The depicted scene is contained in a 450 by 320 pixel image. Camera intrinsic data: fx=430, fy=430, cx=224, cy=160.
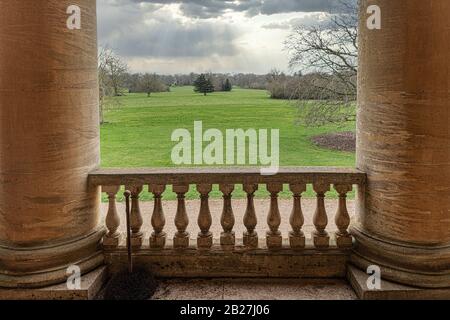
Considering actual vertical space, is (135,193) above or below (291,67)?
below

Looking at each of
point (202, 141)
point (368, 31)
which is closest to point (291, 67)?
point (202, 141)

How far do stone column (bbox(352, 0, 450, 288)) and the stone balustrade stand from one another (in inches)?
17.2

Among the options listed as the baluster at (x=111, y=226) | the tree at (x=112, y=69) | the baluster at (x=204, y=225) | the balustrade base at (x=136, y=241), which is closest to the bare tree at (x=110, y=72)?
the tree at (x=112, y=69)

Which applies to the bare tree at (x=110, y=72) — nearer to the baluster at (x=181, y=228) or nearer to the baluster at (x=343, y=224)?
the baluster at (x=181, y=228)

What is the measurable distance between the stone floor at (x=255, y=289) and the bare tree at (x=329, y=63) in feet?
55.1

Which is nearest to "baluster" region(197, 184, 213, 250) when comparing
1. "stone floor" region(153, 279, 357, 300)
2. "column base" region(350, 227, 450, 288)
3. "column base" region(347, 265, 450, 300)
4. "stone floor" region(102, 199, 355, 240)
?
"stone floor" region(153, 279, 357, 300)

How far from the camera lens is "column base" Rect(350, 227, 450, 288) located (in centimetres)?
404

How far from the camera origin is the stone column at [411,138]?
3.92 metres

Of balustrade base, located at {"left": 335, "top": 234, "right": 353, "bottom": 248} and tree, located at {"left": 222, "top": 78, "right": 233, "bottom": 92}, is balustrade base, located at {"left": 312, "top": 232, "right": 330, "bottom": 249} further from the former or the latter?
tree, located at {"left": 222, "top": 78, "right": 233, "bottom": 92}

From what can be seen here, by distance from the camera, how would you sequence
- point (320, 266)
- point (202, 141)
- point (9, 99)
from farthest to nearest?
point (202, 141) → point (320, 266) → point (9, 99)

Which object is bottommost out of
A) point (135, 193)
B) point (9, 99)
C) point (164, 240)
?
point (164, 240)
